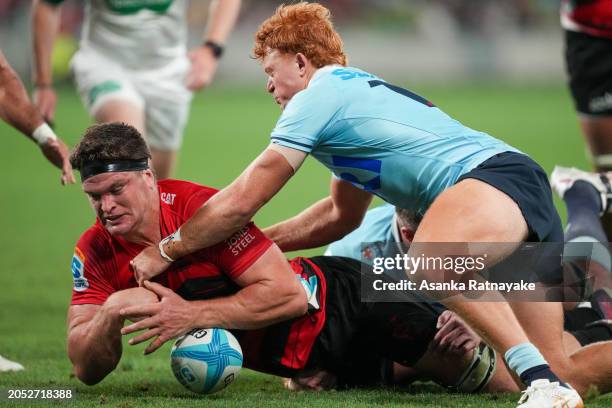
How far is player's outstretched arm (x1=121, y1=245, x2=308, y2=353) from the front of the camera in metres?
4.68

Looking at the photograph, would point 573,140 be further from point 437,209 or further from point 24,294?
point 437,209

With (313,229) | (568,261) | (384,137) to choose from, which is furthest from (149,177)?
(568,261)

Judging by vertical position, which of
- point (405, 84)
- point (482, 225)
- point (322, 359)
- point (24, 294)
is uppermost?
point (482, 225)

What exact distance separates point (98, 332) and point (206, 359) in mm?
457

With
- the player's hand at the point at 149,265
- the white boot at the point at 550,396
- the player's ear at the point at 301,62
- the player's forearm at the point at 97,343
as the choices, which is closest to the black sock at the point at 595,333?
the white boot at the point at 550,396

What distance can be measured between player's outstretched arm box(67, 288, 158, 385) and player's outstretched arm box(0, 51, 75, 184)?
1394mm

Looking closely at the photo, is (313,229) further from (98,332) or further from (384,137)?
(98,332)

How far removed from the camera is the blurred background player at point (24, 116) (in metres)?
6.00

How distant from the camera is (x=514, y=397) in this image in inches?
194

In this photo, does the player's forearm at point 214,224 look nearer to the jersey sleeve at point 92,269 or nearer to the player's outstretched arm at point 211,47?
the jersey sleeve at point 92,269

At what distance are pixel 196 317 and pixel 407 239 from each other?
1.48m

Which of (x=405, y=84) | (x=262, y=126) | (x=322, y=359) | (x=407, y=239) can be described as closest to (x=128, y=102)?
(x=407, y=239)

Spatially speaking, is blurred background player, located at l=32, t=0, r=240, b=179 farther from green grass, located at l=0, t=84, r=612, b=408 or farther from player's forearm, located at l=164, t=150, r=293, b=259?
player's forearm, located at l=164, t=150, r=293, b=259

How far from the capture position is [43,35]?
303 inches
